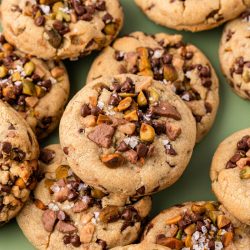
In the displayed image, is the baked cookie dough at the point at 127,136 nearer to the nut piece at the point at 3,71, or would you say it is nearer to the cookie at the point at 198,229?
the cookie at the point at 198,229

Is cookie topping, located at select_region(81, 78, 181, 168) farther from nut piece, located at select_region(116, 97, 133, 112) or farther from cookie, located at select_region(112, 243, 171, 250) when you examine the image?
cookie, located at select_region(112, 243, 171, 250)

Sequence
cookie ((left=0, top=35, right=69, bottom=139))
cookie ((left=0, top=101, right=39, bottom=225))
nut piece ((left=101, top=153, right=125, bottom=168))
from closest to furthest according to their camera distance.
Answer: nut piece ((left=101, top=153, right=125, bottom=168)) < cookie ((left=0, top=101, right=39, bottom=225)) < cookie ((left=0, top=35, right=69, bottom=139))

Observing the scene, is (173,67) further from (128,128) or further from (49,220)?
(49,220)

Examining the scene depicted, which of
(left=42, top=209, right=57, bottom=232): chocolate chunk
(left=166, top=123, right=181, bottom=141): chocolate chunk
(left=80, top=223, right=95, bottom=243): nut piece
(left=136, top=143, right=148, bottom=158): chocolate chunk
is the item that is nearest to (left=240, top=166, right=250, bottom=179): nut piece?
(left=166, top=123, right=181, bottom=141): chocolate chunk

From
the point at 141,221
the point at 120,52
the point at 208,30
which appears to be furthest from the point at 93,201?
the point at 208,30

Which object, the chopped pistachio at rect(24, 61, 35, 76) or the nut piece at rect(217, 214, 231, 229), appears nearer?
the nut piece at rect(217, 214, 231, 229)

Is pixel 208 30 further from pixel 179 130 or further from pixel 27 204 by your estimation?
pixel 27 204

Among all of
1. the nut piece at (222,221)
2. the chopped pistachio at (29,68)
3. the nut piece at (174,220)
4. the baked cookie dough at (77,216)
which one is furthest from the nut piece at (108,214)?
the chopped pistachio at (29,68)
